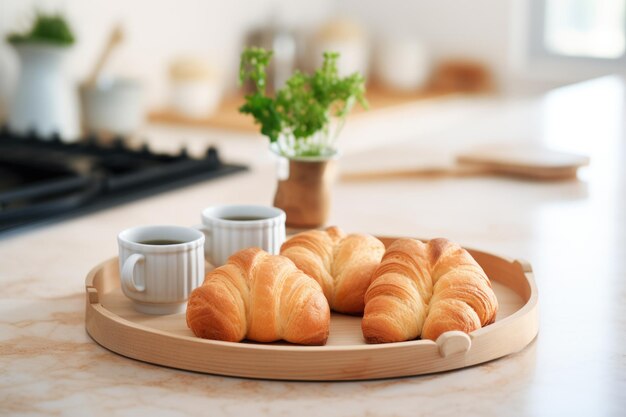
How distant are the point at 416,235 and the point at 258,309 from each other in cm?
59

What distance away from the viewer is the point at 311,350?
32.0 inches

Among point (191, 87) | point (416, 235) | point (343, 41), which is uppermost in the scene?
point (343, 41)

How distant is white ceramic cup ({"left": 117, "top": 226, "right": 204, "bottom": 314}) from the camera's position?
37.0 inches

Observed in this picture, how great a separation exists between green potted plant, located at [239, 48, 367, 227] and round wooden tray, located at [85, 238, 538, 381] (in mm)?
363

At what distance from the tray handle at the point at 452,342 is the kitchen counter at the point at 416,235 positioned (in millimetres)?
28

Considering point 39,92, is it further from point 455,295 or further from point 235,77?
point 455,295

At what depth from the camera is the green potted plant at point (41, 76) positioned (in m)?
2.25

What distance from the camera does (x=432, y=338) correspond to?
0.85 meters

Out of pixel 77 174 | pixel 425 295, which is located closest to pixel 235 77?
pixel 77 174

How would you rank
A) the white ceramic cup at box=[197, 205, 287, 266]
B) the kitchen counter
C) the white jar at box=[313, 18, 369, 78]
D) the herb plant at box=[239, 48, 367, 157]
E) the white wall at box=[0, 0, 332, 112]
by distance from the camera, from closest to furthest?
the kitchen counter
the white ceramic cup at box=[197, 205, 287, 266]
the herb plant at box=[239, 48, 367, 157]
the white wall at box=[0, 0, 332, 112]
the white jar at box=[313, 18, 369, 78]

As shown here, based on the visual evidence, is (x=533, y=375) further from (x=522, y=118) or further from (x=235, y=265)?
(x=522, y=118)

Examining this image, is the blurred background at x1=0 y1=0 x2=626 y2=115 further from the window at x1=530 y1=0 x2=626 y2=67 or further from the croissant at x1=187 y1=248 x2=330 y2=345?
the croissant at x1=187 y1=248 x2=330 y2=345

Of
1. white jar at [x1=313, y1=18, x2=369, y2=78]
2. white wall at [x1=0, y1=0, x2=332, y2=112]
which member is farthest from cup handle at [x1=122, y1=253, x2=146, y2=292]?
white jar at [x1=313, y1=18, x2=369, y2=78]

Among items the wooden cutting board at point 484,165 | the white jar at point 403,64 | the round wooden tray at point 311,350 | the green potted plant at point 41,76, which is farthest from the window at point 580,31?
the round wooden tray at point 311,350
